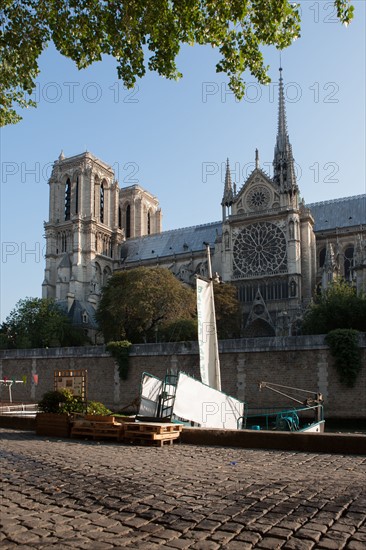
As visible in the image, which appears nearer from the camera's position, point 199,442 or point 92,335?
point 199,442

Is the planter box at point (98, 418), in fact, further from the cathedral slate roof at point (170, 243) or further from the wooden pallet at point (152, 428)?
the cathedral slate roof at point (170, 243)

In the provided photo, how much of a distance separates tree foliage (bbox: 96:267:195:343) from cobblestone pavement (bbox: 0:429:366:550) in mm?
32158

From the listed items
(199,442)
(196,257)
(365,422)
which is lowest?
(365,422)

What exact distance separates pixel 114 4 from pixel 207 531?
8635 millimetres

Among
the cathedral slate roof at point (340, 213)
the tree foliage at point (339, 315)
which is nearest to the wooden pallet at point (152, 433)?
the tree foliage at point (339, 315)

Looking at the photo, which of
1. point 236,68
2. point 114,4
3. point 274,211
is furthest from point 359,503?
point 274,211

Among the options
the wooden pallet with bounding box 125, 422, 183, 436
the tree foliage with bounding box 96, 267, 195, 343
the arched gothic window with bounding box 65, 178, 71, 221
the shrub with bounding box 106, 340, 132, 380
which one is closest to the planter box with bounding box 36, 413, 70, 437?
the wooden pallet with bounding box 125, 422, 183, 436

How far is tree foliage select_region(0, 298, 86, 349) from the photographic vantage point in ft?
163

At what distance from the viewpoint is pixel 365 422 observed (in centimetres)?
2344

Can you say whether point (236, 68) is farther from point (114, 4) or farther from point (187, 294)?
point (187, 294)

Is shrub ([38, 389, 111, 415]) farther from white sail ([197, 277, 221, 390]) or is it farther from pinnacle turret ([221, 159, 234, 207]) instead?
pinnacle turret ([221, 159, 234, 207])

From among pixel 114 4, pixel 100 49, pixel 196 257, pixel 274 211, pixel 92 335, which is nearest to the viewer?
→ pixel 114 4

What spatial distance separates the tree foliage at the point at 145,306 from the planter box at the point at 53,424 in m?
27.6

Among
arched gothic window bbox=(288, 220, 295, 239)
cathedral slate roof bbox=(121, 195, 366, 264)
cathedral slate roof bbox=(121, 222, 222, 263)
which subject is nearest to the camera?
arched gothic window bbox=(288, 220, 295, 239)
